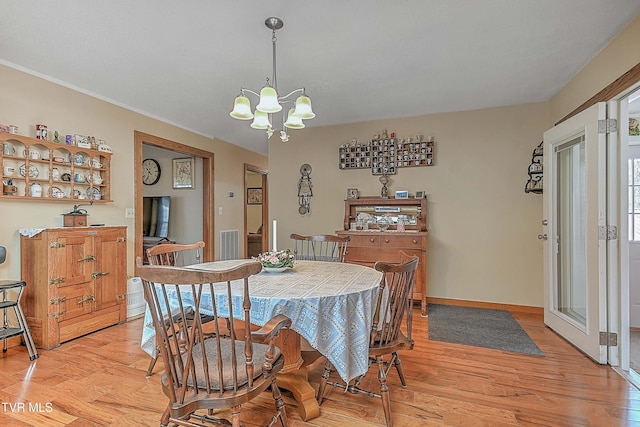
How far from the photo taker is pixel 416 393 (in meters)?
2.00

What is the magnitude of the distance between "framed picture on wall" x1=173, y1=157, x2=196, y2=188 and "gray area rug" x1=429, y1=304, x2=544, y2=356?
12.9 feet

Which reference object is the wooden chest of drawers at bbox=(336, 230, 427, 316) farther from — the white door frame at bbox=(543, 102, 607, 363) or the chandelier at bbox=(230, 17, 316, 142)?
the chandelier at bbox=(230, 17, 316, 142)

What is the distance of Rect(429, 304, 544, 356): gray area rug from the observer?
2.77 metres

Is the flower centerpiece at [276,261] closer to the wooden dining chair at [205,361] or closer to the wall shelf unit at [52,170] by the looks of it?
the wooden dining chair at [205,361]

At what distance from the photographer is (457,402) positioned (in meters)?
1.91

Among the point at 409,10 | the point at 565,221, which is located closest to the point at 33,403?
the point at 409,10

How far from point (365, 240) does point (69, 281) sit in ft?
9.42

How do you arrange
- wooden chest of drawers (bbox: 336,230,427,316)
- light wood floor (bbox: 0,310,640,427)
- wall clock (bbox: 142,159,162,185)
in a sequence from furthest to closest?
wall clock (bbox: 142,159,162,185) → wooden chest of drawers (bbox: 336,230,427,316) → light wood floor (bbox: 0,310,640,427)

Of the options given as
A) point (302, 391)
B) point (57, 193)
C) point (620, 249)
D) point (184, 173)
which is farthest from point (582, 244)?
point (184, 173)

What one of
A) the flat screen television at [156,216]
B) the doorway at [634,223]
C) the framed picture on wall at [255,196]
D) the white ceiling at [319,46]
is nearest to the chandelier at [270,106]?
the white ceiling at [319,46]

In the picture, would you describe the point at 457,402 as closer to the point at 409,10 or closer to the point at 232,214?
the point at 409,10

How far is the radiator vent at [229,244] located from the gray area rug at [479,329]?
320 centimetres

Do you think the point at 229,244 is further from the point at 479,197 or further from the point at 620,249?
the point at 620,249

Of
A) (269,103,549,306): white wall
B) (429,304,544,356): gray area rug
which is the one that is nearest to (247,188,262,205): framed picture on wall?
(269,103,549,306): white wall
